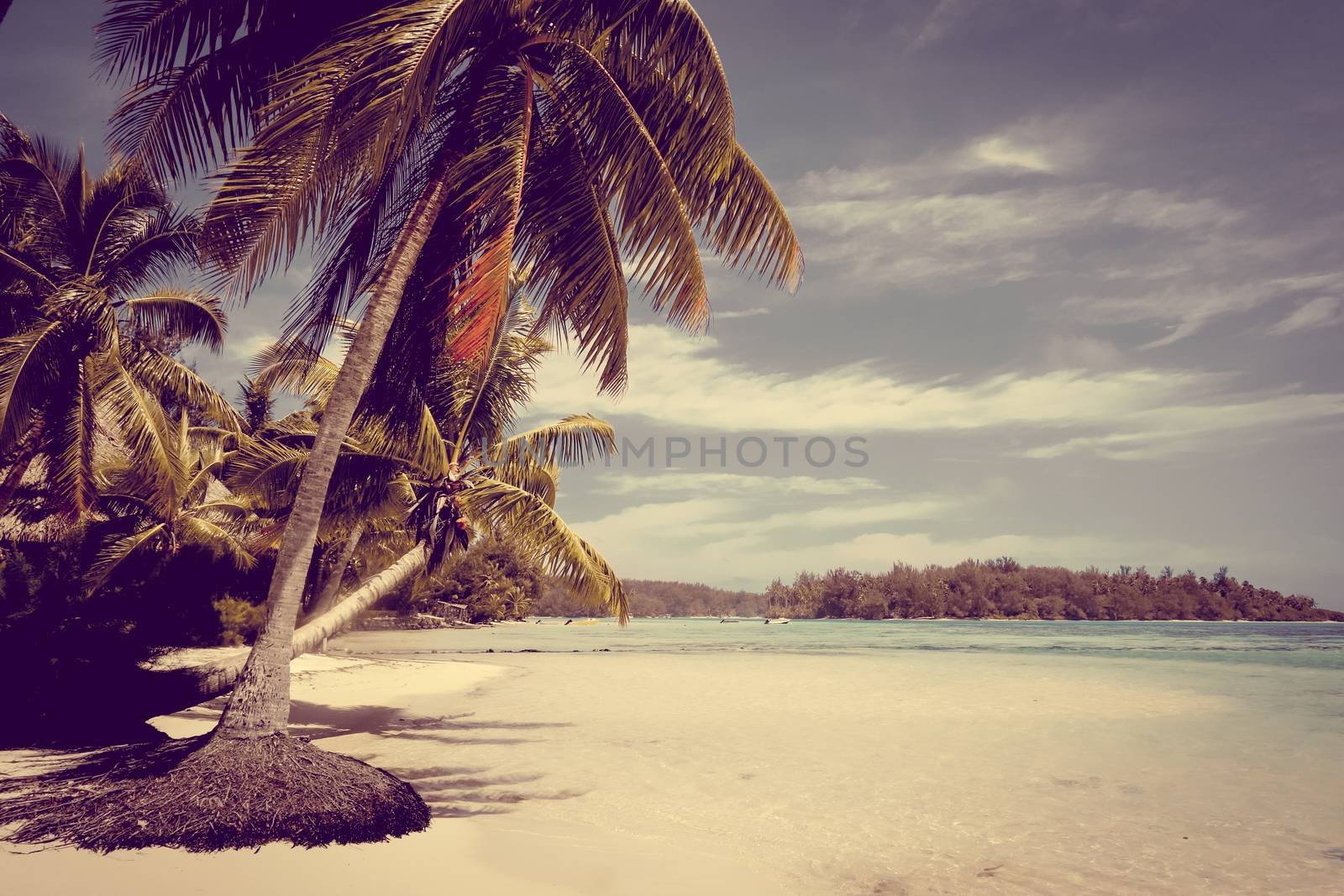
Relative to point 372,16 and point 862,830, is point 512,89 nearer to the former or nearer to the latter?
point 372,16

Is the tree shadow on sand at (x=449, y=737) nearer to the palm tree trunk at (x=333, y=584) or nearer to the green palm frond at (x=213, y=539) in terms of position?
the palm tree trunk at (x=333, y=584)

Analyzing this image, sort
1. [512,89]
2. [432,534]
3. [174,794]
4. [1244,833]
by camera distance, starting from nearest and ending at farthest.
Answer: [174,794], [512,89], [1244,833], [432,534]

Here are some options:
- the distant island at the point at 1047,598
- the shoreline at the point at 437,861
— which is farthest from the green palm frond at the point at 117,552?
the distant island at the point at 1047,598

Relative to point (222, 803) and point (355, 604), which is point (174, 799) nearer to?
point (222, 803)

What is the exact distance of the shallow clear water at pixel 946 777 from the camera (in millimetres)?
6219

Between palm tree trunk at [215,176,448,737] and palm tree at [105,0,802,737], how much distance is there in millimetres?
16

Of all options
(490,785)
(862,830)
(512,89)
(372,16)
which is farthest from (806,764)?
(372,16)

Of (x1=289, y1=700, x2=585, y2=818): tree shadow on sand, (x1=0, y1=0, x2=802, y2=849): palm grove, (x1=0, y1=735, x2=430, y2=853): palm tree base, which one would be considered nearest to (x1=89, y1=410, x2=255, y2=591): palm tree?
(x1=0, y1=0, x2=802, y2=849): palm grove

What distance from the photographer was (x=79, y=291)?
1201 centimetres

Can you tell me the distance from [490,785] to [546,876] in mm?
3313

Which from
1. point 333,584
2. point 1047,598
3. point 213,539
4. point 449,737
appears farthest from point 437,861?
Result: point 1047,598

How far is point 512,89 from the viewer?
673 cm

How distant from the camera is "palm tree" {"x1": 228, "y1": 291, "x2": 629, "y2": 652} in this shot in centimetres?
930

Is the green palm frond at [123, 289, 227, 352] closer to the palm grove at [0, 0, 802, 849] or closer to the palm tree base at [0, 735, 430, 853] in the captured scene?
the palm grove at [0, 0, 802, 849]
